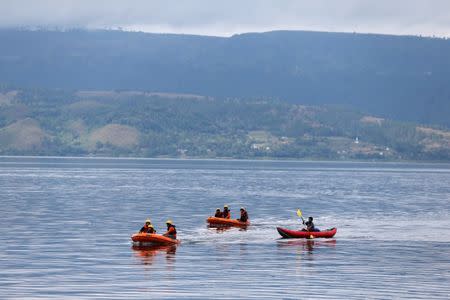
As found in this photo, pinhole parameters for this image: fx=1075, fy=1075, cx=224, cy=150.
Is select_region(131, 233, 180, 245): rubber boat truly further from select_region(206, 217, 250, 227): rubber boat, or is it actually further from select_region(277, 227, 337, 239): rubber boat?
select_region(206, 217, 250, 227): rubber boat

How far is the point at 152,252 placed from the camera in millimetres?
90500

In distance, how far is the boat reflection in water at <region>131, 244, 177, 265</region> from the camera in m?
84.2

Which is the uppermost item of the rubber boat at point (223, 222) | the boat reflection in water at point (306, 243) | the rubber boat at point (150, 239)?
the rubber boat at point (150, 239)

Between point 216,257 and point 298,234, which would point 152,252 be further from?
point 298,234

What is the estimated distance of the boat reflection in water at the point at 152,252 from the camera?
84.2 meters

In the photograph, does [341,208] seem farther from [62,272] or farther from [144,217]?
[62,272]

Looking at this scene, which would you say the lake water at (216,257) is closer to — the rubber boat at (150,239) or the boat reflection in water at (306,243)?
the boat reflection in water at (306,243)

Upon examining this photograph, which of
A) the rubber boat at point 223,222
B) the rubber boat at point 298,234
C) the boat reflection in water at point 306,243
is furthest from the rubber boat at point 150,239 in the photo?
the rubber boat at point 223,222

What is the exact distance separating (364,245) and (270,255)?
1423 cm

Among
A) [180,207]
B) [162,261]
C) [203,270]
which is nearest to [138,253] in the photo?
[162,261]

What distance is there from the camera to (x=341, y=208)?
549 feet

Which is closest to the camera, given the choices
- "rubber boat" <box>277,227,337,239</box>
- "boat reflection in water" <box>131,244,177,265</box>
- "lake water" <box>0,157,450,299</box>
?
"lake water" <box>0,157,450,299</box>

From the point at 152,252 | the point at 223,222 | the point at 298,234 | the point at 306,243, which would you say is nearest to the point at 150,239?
the point at 152,252

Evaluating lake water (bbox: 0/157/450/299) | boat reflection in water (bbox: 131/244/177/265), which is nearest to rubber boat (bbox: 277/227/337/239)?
lake water (bbox: 0/157/450/299)
